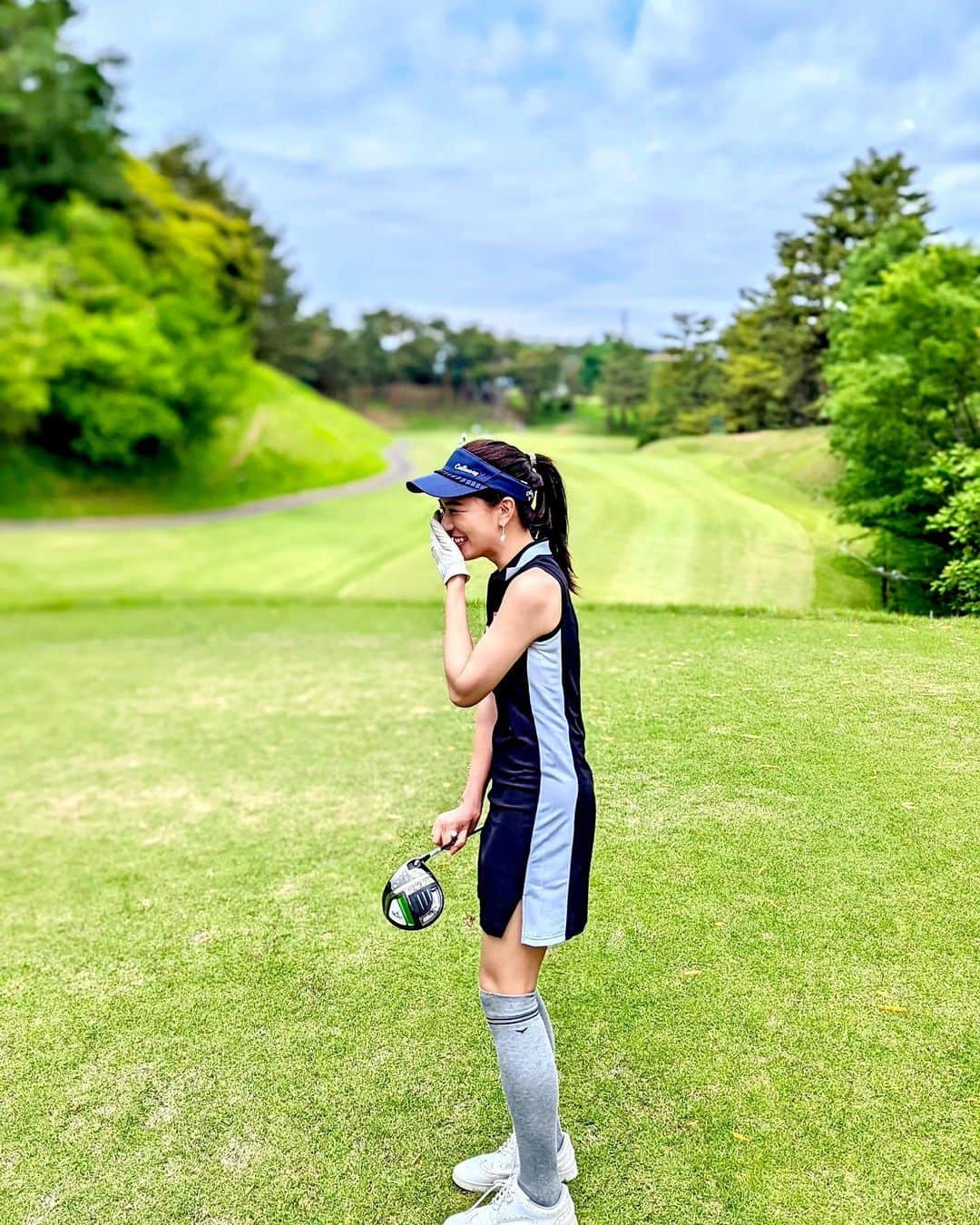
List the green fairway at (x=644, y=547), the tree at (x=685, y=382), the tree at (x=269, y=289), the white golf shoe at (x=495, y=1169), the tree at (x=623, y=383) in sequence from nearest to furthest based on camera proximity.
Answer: the white golf shoe at (x=495, y=1169) < the green fairway at (x=644, y=547) < the tree at (x=685, y=382) < the tree at (x=623, y=383) < the tree at (x=269, y=289)

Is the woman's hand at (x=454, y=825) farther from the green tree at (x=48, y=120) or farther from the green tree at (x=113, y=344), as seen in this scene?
the green tree at (x=48, y=120)

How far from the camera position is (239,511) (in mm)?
21188

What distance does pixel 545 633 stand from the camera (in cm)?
202

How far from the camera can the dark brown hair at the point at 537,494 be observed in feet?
6.81

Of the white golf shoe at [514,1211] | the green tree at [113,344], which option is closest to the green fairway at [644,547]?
the white golf shoe at [514,1211]

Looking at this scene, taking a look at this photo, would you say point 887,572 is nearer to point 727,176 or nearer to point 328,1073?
point 328,1073

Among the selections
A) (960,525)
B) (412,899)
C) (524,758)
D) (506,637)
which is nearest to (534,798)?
(524,758)

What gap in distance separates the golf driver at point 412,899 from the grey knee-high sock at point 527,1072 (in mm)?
309

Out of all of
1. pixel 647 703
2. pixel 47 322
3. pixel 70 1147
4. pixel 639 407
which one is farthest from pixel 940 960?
pixel 47 322

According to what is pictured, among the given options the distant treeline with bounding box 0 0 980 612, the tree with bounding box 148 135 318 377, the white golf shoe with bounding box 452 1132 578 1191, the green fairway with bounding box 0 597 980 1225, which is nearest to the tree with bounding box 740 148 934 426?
the distant treeline with bounding box 0 0 980 612

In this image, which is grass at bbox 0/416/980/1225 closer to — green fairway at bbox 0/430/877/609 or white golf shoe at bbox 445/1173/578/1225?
white golf shoe at bbox 445/1173/578/1225

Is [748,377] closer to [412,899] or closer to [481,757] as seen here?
[481,757]

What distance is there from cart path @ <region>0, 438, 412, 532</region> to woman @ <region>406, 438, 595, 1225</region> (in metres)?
15.4

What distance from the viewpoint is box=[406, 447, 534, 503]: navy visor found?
2.03 metres
